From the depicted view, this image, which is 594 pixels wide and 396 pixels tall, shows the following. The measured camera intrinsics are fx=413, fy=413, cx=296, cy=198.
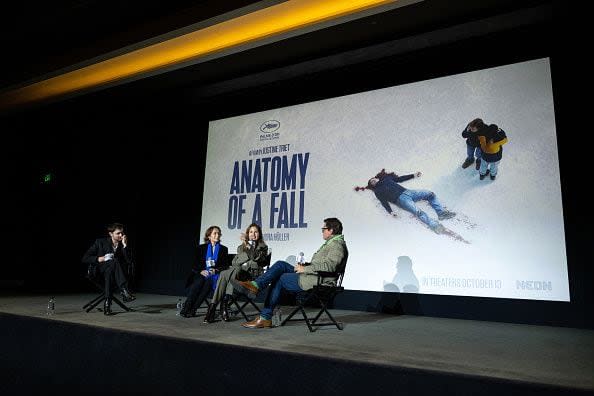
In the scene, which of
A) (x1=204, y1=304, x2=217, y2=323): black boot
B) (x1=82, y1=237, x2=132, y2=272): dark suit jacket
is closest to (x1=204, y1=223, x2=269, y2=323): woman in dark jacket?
(x1=204, y1=304, x2=217, y2=323): black boot

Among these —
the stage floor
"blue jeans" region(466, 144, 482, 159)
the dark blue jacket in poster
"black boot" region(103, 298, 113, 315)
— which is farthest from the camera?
the dark blue jacket in poster

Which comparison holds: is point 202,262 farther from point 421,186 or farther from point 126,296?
point 421,186

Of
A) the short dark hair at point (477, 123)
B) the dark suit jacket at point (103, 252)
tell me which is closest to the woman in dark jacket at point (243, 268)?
the dark suit jacket at point (103, 252)

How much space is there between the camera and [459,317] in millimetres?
4488

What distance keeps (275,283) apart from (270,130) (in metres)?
2.91

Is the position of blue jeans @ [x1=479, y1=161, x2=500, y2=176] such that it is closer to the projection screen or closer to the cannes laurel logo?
the projection screen

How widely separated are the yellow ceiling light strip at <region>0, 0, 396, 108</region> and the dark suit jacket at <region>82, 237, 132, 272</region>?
2613mm

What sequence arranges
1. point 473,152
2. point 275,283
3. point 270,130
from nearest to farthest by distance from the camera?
point 275,283 → point 473,152 → point 270,130

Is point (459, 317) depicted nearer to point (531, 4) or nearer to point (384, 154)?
point (384, 154)

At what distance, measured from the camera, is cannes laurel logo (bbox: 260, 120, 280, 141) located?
5977 mm

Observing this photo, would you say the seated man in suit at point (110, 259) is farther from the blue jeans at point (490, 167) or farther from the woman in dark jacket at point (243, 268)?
the blue jeans at point (490, 167)

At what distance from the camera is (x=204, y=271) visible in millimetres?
4219

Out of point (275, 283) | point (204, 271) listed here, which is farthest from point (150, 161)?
point (275, 283)

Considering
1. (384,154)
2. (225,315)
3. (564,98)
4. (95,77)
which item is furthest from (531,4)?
(95,77)
